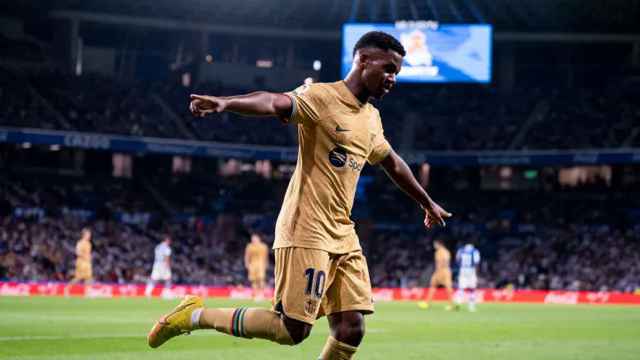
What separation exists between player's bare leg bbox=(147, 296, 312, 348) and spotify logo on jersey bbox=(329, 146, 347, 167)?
1.15m

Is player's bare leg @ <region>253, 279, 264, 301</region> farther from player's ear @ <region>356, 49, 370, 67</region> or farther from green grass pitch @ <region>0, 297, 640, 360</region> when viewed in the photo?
player's ear @ <region>356, 49, 370, 67</region>

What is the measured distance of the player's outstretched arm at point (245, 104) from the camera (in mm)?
6137

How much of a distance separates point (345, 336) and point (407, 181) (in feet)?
4.98

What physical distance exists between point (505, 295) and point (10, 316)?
23.1m

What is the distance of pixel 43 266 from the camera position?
38125 millimetres

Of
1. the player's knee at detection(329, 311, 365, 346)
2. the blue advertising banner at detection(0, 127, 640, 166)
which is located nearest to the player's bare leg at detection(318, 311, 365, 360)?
the player's knee at detection(329, 311, 365, 346)

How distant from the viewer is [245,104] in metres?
6.42

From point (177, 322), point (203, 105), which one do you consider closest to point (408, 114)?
point (177, 322)

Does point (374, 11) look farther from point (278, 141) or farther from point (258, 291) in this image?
point (258, 291)

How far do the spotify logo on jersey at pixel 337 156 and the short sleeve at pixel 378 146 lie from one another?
0.41 metres

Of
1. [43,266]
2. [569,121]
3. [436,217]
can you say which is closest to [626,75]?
[569,121]

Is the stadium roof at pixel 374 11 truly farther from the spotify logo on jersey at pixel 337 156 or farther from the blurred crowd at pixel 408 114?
the spotify logo on jersey at pixel 337 156

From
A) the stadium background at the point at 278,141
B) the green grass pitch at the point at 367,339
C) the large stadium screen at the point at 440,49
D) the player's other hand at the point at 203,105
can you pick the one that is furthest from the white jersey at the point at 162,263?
the player's other hand at the point at 203,105

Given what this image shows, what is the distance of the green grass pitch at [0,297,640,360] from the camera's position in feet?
40.2
